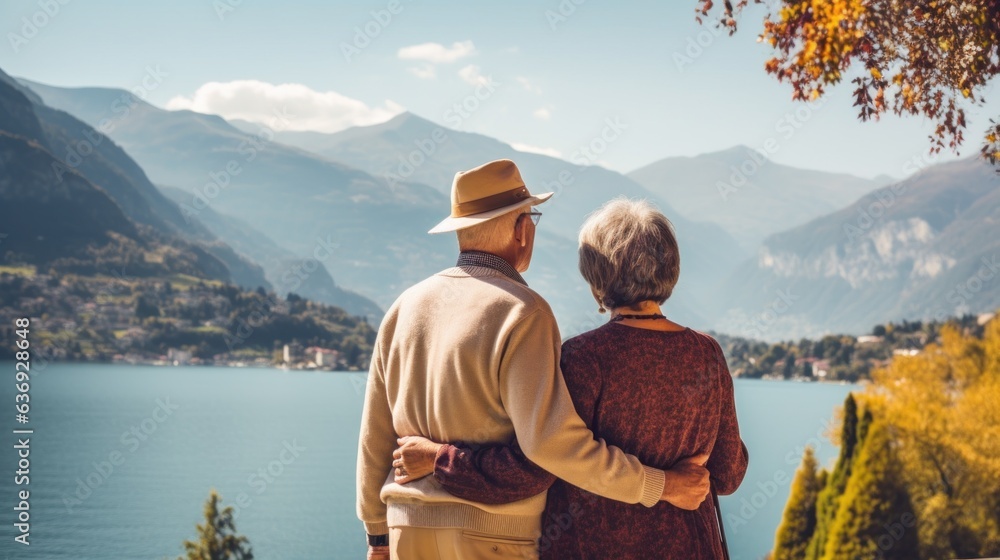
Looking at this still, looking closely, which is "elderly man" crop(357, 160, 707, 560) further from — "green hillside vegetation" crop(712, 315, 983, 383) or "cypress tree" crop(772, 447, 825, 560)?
"green hillside vegetation" crop(712, 315, 983, 383)

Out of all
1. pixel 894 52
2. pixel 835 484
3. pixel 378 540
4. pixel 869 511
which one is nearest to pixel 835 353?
pixel 835 484

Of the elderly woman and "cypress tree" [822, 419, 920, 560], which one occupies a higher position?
the elderly woman

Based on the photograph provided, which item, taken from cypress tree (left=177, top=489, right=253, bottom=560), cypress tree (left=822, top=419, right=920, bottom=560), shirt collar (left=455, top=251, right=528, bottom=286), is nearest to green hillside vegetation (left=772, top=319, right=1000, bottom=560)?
cypress tree (left=822, top=419, right=920, bottom=560)

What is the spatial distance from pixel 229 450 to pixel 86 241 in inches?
1734

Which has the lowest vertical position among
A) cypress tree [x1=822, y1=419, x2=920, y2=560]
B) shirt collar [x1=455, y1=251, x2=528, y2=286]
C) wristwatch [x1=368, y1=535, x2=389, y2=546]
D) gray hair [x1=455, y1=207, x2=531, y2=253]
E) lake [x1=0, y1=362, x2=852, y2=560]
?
lake [x1=0, y1=362, x2=852, y2=560]

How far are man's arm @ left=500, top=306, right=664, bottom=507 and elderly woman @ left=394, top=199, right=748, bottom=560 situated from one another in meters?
0.08

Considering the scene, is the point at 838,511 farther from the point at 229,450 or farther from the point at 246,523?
the point at 229,450

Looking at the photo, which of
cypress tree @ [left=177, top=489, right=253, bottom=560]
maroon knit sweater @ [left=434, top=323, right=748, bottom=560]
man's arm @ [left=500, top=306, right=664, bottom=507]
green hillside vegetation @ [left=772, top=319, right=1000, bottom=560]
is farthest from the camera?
cypress tree @ [left=177, top=489, right=253, bottom=560]

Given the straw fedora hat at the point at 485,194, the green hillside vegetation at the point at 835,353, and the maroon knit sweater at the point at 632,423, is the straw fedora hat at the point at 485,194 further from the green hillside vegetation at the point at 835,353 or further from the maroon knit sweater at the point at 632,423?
the green hillside vegetation at the point at 835,353

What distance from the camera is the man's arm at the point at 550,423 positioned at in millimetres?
1999

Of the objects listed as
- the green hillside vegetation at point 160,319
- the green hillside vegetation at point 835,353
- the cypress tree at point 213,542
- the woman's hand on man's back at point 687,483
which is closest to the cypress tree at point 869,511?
the cypress tree at point 213,542

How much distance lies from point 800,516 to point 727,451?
17505mm

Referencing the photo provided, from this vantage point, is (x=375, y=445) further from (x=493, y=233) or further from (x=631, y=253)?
(x=631, y=253)

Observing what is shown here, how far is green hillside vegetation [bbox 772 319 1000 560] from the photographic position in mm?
16297
